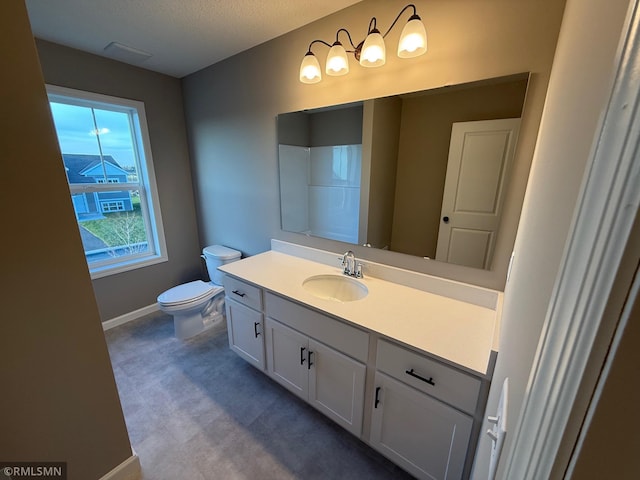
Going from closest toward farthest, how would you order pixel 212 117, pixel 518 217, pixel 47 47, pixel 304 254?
pixel 518 217
pixel 47 47
pixel 304 254
pixel 212 117

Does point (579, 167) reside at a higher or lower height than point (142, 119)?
lower

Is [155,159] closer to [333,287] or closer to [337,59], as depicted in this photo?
[337,59]

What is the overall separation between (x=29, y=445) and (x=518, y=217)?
2.26 m

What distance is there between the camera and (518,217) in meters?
1.24

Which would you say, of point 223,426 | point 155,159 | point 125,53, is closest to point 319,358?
point 223,426

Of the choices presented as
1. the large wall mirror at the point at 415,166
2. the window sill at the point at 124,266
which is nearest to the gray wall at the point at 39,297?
the large wall mirror at the point at 415,166

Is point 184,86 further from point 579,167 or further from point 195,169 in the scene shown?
point 579,167

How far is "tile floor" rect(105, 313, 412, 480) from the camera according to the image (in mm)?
1363

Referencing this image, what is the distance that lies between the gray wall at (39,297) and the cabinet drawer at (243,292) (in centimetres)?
74

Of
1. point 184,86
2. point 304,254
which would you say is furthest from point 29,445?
point 184,86

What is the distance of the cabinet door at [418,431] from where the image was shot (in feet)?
3.46

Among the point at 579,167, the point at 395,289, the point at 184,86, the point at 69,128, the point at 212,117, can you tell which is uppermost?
the point at 184,86

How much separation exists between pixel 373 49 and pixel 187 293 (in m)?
2.24

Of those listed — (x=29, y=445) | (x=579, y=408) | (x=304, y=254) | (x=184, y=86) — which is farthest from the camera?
(x=184, y=86)
